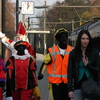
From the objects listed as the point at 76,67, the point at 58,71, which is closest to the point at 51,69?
the point at 58,71

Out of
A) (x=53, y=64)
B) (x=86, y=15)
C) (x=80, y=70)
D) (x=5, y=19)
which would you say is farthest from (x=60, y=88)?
(x=86, y=15)

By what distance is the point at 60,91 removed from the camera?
18.7ft

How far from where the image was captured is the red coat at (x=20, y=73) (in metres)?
6.00

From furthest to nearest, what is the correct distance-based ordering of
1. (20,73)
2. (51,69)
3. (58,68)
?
1. (20,73)
2. (51,69)
3. (58,68)

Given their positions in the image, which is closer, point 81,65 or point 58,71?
point 81,65

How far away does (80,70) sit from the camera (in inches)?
177

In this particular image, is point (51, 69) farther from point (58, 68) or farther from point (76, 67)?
point (76, 67)

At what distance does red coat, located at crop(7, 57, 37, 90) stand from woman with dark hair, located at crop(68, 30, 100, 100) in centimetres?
165

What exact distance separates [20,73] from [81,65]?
5.98 feet

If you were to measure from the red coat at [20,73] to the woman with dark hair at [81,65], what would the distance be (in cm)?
165

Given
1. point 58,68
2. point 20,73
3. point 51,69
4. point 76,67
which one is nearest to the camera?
point 76,67

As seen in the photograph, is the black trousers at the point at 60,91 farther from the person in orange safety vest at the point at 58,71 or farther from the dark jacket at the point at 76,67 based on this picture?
the dark jacket at the point at 76,67

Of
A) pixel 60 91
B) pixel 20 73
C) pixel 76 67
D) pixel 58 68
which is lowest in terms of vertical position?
pixel 60 91

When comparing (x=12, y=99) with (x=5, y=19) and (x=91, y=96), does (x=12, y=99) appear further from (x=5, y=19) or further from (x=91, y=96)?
(x=5, y=19)
